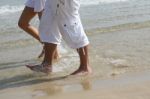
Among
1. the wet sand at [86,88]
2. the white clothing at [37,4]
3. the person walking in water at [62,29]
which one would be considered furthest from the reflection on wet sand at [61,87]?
the white clothing at [37,4]

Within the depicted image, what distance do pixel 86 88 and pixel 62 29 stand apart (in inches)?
32.4

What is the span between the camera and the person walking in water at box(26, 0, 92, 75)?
15.3 feet

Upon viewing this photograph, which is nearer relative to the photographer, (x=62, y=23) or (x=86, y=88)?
(x=86, y=88)

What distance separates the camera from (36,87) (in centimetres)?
438

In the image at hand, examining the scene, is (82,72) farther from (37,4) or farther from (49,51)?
(37,4)

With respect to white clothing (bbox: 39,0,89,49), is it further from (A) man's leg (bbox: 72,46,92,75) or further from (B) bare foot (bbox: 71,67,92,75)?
(B) bare foot (bbox: 71,67,92,75)

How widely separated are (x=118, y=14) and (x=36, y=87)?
19.0ft

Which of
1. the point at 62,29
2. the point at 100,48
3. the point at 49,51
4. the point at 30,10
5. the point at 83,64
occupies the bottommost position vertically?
the point at 100,48

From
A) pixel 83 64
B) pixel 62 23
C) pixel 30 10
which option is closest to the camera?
pixel 62 23

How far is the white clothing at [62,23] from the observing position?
467cm

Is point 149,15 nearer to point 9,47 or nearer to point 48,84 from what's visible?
point 9,47

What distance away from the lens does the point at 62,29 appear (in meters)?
4.70

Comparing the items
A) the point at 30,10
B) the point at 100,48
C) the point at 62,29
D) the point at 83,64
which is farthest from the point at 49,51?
the point at 100,48

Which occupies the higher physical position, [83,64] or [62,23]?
[62,23]
